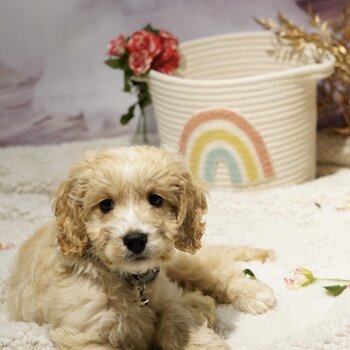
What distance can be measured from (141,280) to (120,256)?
286mm

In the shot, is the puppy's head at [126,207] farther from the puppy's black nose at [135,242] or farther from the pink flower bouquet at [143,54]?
the pink flower bouquet at [143,54]

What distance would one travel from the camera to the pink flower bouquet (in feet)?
13.2

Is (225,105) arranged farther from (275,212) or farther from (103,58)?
(103,58)

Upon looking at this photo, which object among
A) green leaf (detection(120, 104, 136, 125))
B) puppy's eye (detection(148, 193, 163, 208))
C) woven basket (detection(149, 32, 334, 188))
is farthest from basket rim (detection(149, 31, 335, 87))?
puppy's eye (detection(148, 193, 163, 208))

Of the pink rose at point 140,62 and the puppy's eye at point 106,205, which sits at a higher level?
the puppy's eye at point 106,205

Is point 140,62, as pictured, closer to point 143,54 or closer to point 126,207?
point 143,54

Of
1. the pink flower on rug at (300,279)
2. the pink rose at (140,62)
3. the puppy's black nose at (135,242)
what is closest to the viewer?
the puppy's black nose at (135,242)

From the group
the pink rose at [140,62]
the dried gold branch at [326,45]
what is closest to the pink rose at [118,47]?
the pink rose at [140,62]

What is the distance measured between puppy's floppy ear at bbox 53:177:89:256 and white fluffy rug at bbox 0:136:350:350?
0.36 meters

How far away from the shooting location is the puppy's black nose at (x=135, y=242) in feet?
6.95

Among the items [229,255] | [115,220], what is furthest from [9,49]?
[115,220]

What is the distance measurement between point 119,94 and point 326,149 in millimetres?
1497

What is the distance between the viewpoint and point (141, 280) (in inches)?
94.3

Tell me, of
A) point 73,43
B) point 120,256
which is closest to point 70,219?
point 120,256
